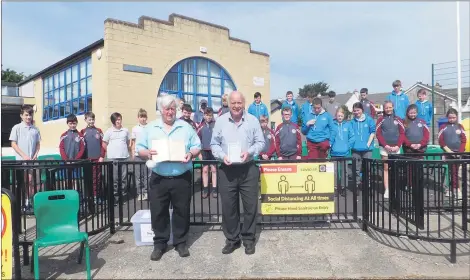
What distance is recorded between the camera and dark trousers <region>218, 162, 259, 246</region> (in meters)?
4.27

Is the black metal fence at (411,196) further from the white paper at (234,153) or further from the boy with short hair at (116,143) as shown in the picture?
the boy with short hair at (116,143)

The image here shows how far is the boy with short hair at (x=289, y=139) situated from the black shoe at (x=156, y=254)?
3568 millimetres

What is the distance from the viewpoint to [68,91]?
1678 cm

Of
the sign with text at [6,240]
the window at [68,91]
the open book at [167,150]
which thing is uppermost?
the window at [68,91]

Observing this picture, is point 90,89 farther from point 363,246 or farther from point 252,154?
point 363,246

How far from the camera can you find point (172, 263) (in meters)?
4.01

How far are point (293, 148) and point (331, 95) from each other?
3.84 m

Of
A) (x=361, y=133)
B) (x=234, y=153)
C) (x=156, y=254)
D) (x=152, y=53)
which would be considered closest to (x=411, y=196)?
(x=234, y=153)

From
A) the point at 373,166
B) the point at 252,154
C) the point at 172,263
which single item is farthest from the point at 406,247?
the point at 172,263

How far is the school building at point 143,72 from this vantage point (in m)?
13.5

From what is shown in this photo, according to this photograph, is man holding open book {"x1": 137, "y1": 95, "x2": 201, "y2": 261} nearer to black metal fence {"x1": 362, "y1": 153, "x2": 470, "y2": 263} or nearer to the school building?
black metal fence {"x1": 362, "y1": 153, "x2": 470, "y2": 263}

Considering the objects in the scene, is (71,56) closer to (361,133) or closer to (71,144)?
(71,144)

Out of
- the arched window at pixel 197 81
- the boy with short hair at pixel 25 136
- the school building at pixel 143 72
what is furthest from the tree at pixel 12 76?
the boy with short hair at pixel 25 136

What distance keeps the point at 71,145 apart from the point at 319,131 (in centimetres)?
523
